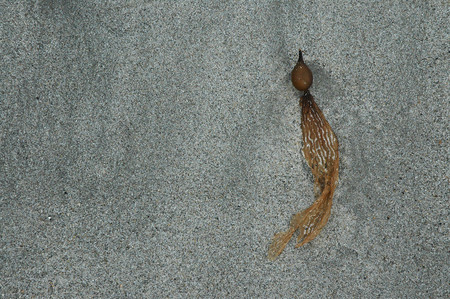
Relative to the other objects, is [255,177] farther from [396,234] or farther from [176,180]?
[396,234]

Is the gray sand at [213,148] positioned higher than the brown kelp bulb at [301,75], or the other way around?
the brown kelp bulb at [301,75]

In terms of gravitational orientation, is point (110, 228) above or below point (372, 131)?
below

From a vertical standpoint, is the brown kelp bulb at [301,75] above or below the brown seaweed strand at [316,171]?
above

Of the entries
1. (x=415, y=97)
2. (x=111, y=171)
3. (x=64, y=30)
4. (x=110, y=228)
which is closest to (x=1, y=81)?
(x=64, y=30)
